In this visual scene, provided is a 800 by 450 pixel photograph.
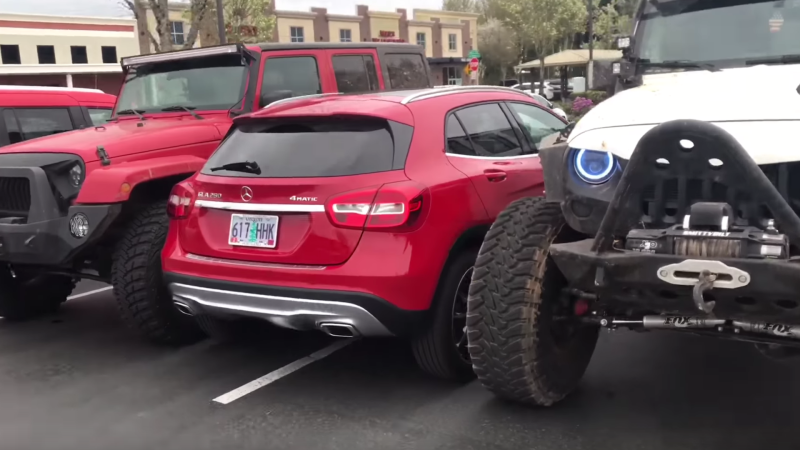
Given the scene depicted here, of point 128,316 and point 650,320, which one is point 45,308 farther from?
point 650,320

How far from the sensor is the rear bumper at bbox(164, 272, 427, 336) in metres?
3.84

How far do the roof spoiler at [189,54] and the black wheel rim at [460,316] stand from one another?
9.77ft

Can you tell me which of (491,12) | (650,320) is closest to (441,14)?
(491,12)

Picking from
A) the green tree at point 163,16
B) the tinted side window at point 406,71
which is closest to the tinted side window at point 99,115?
the tinted side window at point 406,71

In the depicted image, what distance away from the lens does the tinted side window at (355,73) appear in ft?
22.4

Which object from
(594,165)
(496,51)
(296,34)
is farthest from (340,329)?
(496,51)

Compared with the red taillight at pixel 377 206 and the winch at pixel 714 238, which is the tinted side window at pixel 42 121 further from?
the winch at pixel 714 238

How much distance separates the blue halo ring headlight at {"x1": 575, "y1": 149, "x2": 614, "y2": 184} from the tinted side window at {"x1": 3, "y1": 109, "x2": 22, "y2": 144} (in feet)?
18.8

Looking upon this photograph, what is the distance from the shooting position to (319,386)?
448cm

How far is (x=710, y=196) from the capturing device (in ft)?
9.57

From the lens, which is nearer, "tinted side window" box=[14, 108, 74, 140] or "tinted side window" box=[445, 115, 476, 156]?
"tinted side window" box=[445, 115, 476, 156]

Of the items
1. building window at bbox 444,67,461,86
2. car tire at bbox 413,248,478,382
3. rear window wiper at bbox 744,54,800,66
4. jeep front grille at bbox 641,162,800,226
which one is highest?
building window at bbox 444,67,461,86

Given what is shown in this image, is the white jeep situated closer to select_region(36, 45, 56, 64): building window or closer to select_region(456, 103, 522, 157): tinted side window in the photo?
select_region(456, 103, 522, 157): tinted side window

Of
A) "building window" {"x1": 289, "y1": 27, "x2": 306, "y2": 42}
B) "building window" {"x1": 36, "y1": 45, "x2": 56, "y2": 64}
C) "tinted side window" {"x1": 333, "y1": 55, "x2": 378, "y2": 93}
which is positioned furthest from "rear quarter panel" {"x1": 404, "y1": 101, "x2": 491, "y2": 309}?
"building window" {"x1": 289, "y1": 27, "x2": 306, "y2": 42}
